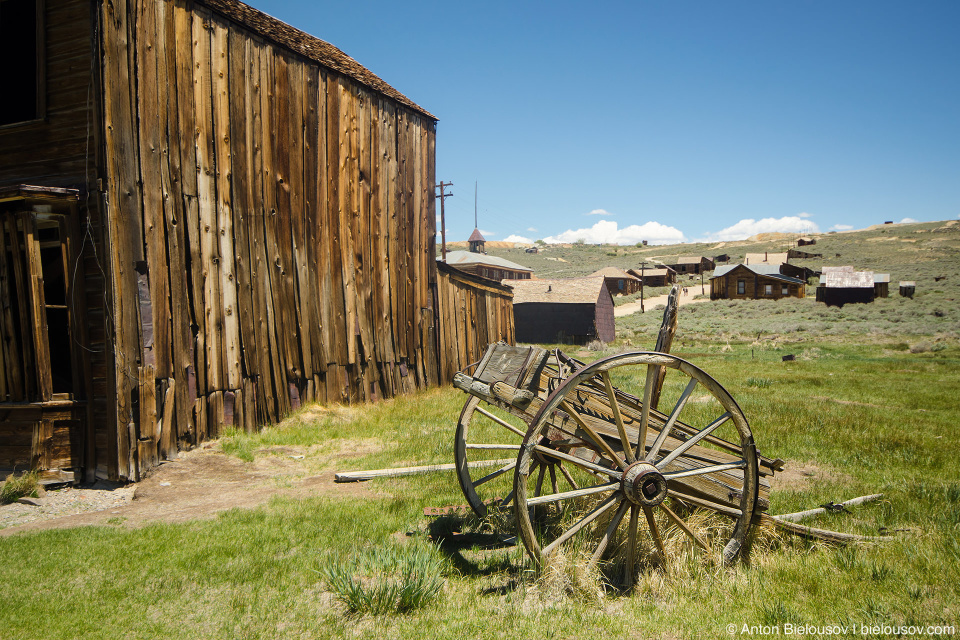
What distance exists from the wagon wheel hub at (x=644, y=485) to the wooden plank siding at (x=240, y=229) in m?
5.95

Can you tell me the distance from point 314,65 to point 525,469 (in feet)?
30.3

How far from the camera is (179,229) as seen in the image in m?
7.69

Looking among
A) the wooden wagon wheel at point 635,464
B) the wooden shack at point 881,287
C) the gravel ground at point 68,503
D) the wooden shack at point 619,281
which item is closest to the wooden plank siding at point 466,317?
the gravel ground at point 68,503

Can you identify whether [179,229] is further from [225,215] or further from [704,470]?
[704,470]

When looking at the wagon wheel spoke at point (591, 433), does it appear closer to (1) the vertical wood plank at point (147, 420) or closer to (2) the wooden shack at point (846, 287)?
(1) the vertical wood plank at point (147, 420)

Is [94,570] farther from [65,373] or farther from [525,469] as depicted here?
[65,373]

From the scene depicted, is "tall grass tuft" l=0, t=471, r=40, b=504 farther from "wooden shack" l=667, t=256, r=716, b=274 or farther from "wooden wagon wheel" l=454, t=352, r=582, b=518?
"wooden shack" l=667, t=256, r=716, b=274

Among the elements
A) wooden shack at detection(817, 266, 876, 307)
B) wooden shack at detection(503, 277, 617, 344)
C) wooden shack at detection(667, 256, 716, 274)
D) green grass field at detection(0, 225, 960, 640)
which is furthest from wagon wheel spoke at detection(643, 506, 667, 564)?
wooden shack at detection(667, 256, 716, 274)

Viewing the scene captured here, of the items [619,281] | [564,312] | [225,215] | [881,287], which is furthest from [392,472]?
[619,281]

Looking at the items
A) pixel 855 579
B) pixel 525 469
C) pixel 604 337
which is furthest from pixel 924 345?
pixel 525 469

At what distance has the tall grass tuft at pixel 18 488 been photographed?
590cm

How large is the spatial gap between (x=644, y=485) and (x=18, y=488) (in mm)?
6440

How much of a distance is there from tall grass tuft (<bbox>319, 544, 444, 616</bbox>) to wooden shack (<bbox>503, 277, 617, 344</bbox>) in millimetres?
26581

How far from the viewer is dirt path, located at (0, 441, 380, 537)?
555cm
